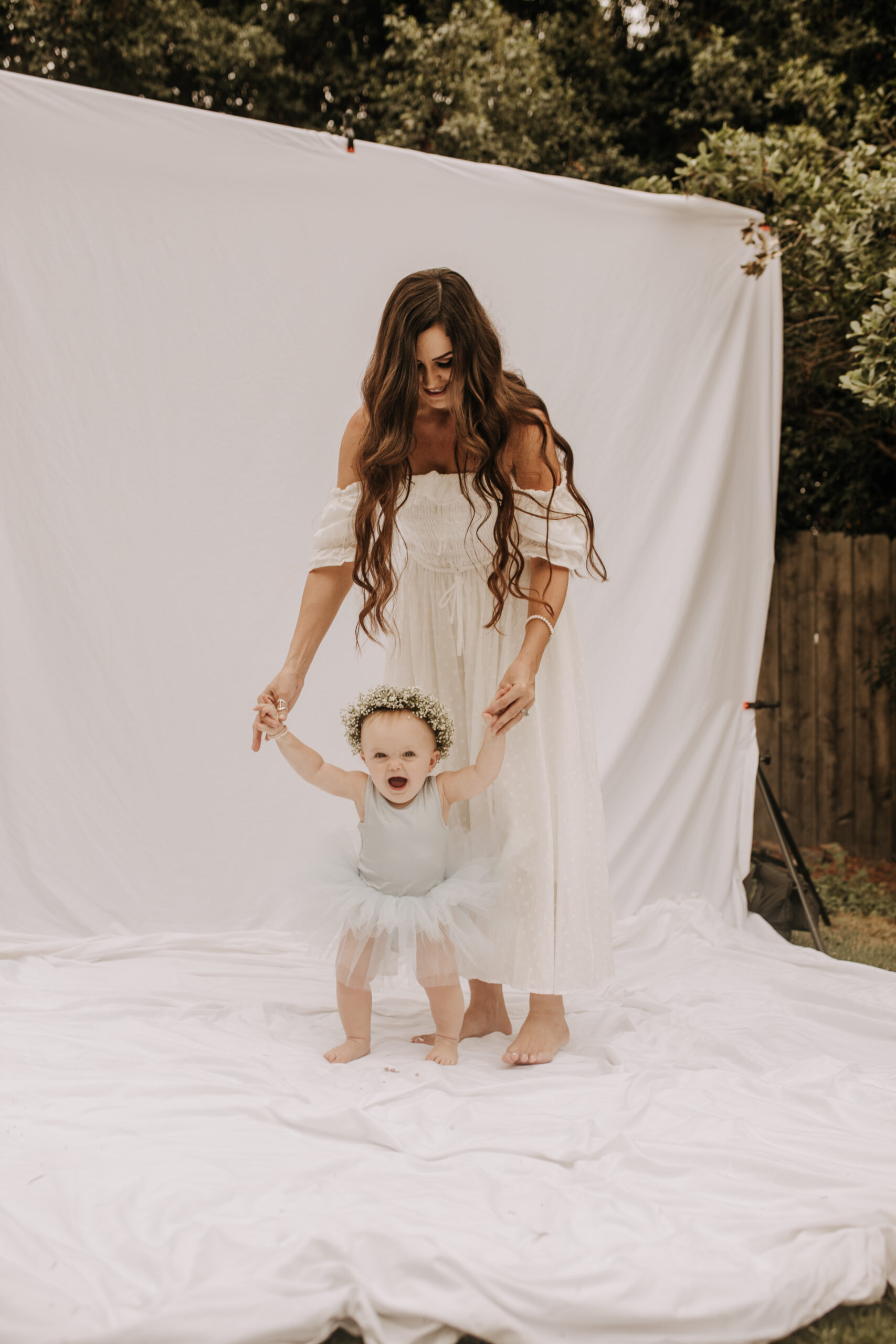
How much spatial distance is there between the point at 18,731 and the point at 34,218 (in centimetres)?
131

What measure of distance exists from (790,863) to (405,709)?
1.54 meters

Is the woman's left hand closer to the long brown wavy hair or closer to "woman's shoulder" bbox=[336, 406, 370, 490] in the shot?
the long brown wavy hair

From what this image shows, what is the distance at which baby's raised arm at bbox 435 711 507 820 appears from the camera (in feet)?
6.00

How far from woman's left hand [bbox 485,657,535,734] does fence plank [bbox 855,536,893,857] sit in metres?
2.86

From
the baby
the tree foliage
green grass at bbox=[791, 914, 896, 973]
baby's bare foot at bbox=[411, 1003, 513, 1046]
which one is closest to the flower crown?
the baby

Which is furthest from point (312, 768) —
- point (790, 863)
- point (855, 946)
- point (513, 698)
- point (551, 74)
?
point (551, 74)

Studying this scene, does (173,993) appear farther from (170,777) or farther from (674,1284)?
(674,1284)

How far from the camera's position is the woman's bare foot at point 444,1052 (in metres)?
1.89

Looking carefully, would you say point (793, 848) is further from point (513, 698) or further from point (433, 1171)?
point (433, 1171)

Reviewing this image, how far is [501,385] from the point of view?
6.33 feet

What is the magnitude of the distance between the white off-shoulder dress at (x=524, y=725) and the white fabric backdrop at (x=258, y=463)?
3.13ft

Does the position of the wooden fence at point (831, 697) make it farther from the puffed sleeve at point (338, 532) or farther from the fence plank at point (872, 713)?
the puffed sleeve at point (338, 532)

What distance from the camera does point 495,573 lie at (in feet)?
6.43

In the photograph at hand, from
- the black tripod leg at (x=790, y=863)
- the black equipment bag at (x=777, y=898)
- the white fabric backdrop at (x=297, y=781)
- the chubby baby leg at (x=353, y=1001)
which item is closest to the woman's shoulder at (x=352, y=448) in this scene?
the chubby baby leg at (x=353, y=1001)
